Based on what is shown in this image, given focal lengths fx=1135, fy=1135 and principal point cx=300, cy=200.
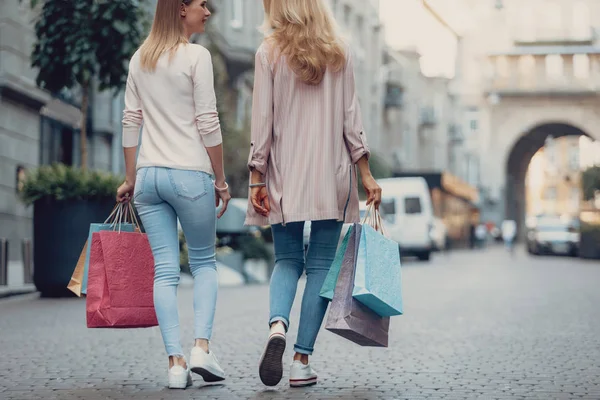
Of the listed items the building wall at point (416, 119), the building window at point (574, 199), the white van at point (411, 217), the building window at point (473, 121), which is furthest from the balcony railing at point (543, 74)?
the white van at point (411, 217)

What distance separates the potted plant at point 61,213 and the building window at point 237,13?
16887mm

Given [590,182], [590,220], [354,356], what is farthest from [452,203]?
[354,356]

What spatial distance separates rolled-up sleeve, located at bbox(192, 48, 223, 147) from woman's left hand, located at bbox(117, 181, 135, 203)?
0.44m

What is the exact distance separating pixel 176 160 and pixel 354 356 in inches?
83.2

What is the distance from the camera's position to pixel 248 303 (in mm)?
11969

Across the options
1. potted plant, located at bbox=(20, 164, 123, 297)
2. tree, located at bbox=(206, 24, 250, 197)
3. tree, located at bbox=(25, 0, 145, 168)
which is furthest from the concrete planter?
tree, located at bbox=(206, 24, 250, 197)

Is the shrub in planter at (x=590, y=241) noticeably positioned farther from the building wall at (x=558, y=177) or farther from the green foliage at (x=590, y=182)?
the building wall at (x=558, y=177)

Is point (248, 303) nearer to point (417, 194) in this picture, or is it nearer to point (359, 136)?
point (359, 136)

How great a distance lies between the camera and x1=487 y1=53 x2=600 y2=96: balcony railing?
7212cm

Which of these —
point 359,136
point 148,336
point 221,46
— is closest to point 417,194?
point 221,46

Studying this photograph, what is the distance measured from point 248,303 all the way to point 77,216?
206 cm

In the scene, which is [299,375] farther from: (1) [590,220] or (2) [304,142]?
(1) [590,220]

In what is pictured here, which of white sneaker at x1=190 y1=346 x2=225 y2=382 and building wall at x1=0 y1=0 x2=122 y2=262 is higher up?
building wall at x1=0 y1=0 x2=122 y2=262

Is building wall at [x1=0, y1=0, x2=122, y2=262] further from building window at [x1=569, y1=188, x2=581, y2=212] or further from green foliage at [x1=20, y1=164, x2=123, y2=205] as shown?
building window at [x1=569, y1=188, x2=581, y2=212]
